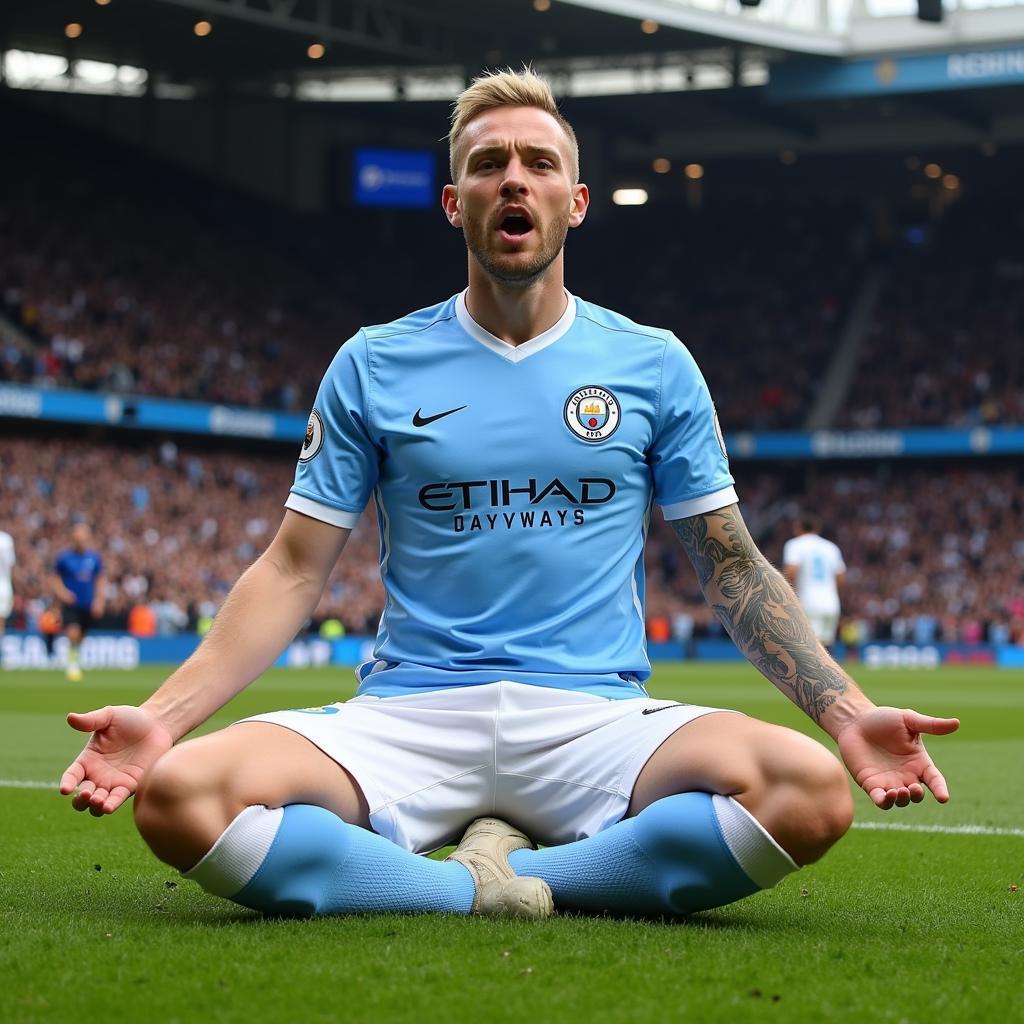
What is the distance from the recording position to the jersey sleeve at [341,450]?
423 cm

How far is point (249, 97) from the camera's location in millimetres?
42125

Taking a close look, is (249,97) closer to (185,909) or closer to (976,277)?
(976,277)

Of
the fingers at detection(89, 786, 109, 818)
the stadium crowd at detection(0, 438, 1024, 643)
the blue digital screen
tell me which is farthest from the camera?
the blue digital screen

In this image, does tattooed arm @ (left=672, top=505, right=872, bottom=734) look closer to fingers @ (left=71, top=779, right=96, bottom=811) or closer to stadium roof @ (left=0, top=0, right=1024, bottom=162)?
fingers @ (left=71, top=779, right=96, bottom=811)

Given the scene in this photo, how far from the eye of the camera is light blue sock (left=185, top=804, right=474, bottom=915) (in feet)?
12.0

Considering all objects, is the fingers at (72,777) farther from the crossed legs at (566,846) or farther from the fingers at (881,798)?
the fingers at (881,798)

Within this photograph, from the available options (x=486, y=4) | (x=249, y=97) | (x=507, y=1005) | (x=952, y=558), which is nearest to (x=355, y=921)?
(x=507, y=1005)

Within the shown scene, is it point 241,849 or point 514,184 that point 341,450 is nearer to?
point 514,184

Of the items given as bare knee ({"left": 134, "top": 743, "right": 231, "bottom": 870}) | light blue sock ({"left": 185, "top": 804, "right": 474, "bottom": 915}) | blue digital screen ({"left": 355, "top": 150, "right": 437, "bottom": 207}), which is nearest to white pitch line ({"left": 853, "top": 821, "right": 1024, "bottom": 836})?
light blue sock ({"left": 185, "top": 804, "right": 474, "bottom": 915})

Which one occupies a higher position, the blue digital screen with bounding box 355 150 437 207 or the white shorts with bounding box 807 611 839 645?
the blue digital screen with bounding box 355 150 437 207

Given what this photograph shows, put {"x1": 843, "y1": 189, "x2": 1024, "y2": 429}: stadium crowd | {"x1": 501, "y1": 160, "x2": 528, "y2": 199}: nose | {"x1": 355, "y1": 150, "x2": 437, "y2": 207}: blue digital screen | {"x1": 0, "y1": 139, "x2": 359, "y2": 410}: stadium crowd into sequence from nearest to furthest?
{"x1": 501, "y1": 160, "x2": 528, "y2": 199}: nose → {"x1": 0, "y1": 139, "x2": 359, "y2": 410}: stadium crowd → {"x1": 843, "y1": 189, "x2": 1024, "y2": 429}: stadium crowd → {"x1": 355, "y1": 150, "x2": 437, "y2": 207}: blue digital screen

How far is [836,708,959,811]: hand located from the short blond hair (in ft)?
4.88

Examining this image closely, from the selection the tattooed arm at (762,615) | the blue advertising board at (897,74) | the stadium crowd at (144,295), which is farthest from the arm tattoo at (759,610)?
the blue advertising board at (897,74)

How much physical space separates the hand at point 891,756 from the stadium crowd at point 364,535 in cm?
2465
